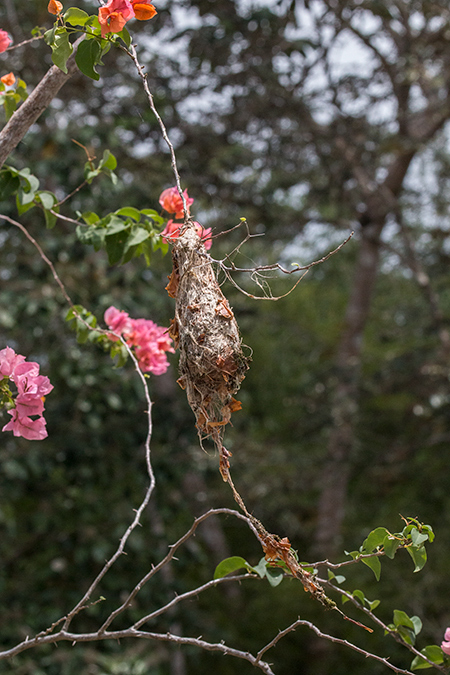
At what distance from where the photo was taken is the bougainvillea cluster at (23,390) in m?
0.87

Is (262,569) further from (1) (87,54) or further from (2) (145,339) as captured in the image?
(1) (87,54)

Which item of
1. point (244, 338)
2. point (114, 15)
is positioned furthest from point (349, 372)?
point (114, 15)

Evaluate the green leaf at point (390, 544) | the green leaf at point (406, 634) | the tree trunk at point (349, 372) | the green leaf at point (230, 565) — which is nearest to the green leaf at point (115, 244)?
Answer: the green leaf at point (230, 565)

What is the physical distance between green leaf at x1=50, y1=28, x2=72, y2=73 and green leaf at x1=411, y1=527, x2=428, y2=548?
0.76 m

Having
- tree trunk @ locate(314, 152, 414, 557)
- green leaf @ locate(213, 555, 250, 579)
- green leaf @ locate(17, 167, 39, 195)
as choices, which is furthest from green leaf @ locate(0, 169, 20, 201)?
tree trunk @ locate(314, 152, 414, 557)

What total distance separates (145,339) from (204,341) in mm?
363

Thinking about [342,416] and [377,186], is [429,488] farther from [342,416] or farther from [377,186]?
[377,186]

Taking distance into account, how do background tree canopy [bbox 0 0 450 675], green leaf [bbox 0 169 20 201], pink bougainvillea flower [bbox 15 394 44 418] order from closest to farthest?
pink bougainvillea flower [bbox 15 394 44 418]
green leaf [bbox 0 169 20 201]
background tree canopy [bbox 0 0 450 675]

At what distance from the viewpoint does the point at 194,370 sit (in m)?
0.85

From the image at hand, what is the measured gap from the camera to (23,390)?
87 centimetres

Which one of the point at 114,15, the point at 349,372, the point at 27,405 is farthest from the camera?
the point at 349,372

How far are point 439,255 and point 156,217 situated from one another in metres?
3.32

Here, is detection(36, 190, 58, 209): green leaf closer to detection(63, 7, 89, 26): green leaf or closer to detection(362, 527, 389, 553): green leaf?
detection(63, 7, 89, 26): green leaf

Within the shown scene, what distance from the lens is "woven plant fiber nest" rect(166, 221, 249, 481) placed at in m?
0.84
